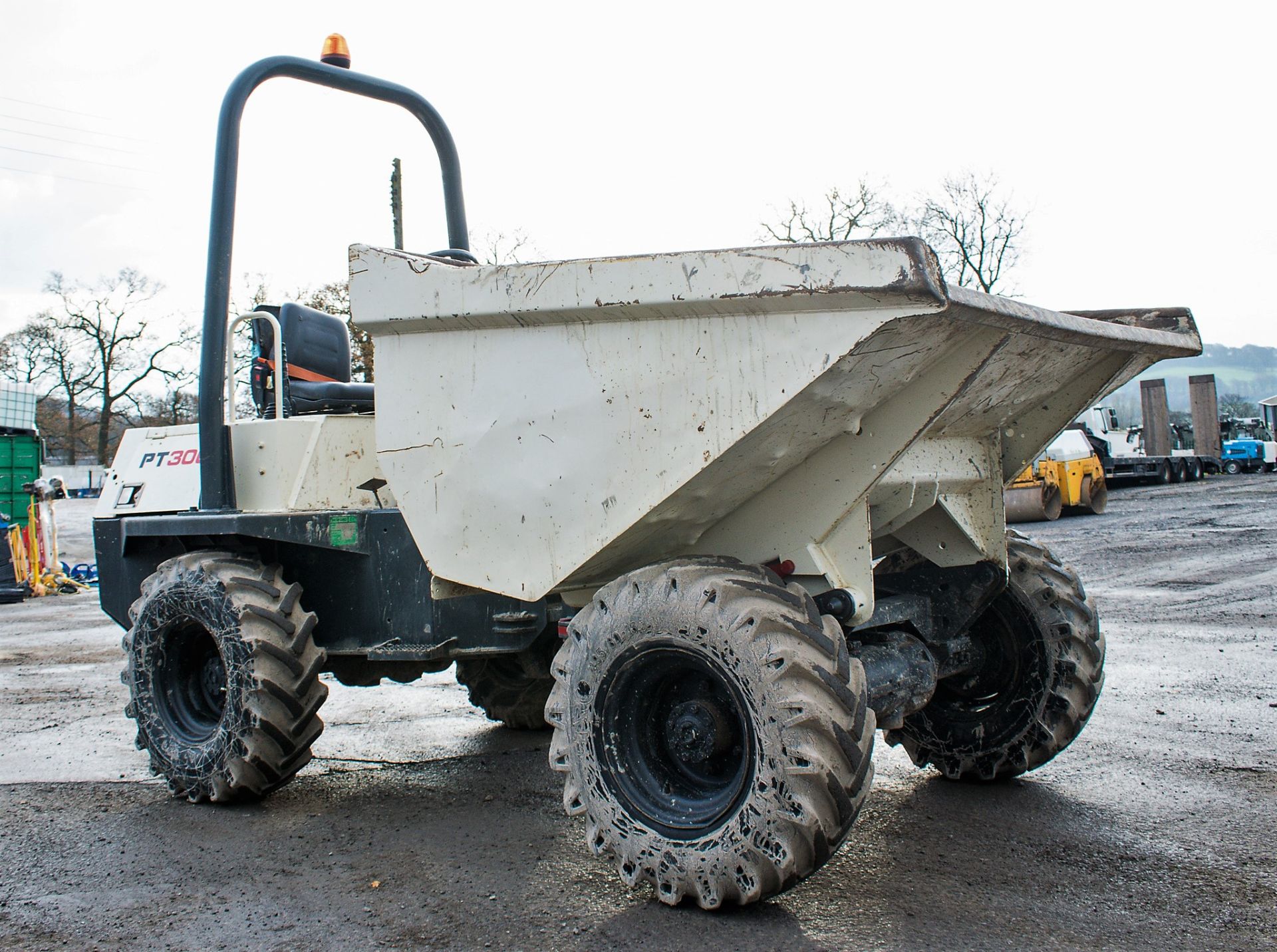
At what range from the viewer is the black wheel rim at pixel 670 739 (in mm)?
3041

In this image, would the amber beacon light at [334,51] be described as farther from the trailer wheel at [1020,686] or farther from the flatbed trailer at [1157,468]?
the flatbed trailer at [1157,468]

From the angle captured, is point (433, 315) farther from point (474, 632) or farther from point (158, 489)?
point (158, 489)

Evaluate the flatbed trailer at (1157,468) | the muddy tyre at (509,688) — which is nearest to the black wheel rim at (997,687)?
the muddy tyre at (509,688)

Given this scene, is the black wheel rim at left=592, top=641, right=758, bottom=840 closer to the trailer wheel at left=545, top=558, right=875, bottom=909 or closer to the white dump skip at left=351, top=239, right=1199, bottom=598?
the trailer wheel at left=545, top=558, right=875, bottom=909

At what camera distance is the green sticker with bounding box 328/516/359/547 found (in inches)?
163

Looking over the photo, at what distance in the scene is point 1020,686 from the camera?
162 inches

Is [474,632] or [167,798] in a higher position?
[474,632]

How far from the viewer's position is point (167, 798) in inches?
175

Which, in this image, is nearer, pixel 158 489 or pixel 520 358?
pixel 520 358

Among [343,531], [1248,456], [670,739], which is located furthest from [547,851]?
[1248,456]

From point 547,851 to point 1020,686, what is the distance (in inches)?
74.9

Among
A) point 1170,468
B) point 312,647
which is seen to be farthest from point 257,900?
point 1170,468

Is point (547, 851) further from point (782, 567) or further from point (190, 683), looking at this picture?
point (190, 683)

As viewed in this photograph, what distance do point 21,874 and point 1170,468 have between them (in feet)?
103
